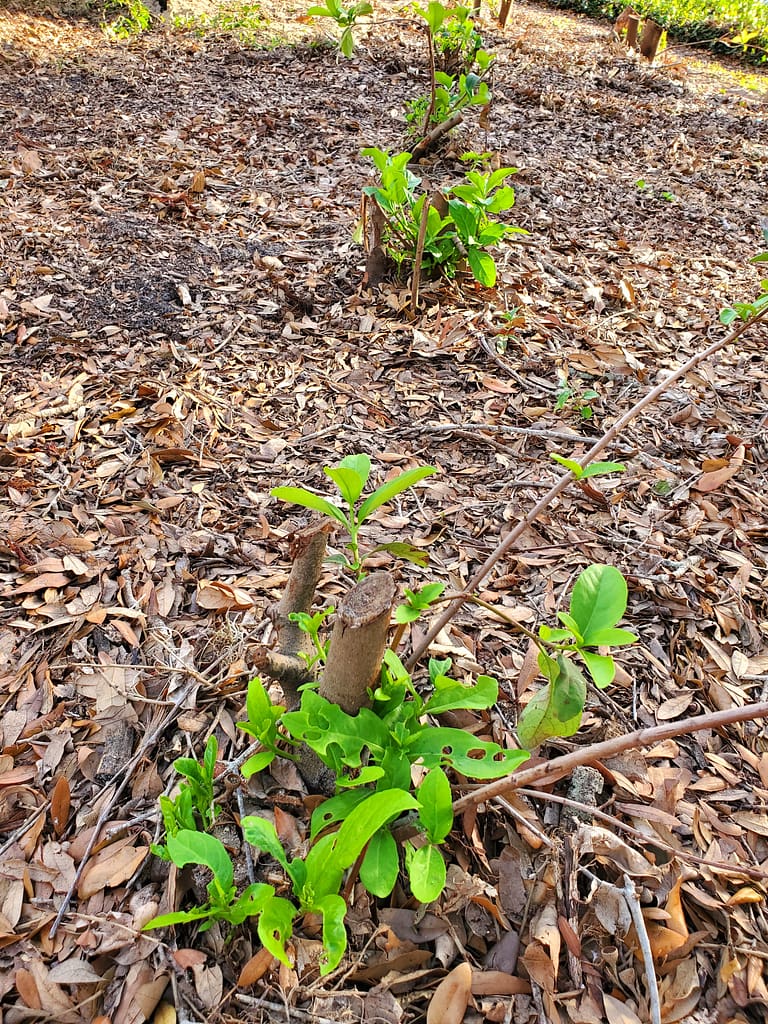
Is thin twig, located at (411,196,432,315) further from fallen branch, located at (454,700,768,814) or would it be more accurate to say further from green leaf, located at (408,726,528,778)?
fallen branch, located at (454,700,768,814)

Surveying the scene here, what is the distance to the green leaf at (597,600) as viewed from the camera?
3.52 feet

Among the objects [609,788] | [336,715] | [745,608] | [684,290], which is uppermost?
[684,290]

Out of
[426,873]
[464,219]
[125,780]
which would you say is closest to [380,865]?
[426,873]

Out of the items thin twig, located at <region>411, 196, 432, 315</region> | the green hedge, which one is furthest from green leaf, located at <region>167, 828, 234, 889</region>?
the green hedge

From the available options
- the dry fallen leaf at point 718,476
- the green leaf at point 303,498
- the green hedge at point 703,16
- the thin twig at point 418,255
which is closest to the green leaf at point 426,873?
the green leaf at point 303,498

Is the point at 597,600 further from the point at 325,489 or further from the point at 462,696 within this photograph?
the point at 325,489

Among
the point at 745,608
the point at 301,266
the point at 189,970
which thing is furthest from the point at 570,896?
the point at 301,266

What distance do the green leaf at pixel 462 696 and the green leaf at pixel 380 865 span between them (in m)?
0.24

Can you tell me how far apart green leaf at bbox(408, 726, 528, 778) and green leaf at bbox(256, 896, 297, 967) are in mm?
314

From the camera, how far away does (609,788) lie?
139 centimetres

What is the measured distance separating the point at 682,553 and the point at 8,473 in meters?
2.16

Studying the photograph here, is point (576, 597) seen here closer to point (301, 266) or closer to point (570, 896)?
point (570, 896)

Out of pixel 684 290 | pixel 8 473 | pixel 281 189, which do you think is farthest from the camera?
pixel 281 189

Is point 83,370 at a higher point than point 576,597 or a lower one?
lower
